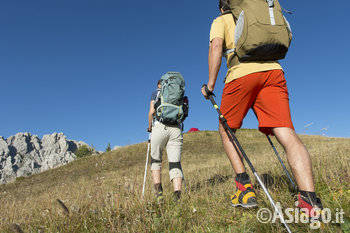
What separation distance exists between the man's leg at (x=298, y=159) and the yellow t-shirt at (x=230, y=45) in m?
0.82

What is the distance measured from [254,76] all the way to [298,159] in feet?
3.56

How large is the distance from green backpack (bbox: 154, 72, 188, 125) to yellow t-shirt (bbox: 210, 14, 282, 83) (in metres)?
1.70

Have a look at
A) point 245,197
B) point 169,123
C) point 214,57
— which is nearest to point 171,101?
point 169,123

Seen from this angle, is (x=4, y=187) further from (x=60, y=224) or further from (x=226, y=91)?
(x=226, y=91)

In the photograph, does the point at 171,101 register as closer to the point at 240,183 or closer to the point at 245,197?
the point at 240,183

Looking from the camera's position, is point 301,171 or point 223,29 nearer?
point 301,171

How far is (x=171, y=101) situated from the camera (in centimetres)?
469

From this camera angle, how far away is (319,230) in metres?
2.00

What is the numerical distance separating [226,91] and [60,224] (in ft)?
8.72

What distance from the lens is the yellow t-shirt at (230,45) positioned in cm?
287

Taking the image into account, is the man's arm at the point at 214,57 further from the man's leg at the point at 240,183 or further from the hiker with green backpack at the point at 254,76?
the man's leg at the point at 240,183

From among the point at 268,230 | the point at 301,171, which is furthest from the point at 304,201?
the point at 268,230

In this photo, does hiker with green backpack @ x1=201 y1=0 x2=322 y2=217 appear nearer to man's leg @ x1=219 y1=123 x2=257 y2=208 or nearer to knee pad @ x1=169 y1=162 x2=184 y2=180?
man's leg @ x1=219 y1=123 x2=257 y2=208

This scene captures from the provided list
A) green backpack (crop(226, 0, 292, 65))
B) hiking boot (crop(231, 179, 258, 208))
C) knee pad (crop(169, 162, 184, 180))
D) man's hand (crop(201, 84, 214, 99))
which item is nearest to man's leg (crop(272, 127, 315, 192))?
hiking boot (crop(231, 179, 258, 208))
